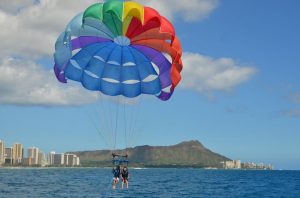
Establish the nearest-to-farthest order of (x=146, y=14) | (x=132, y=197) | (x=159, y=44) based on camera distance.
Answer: (x=146, y=14) < (x=159, y=44) < (x=132, y=197)

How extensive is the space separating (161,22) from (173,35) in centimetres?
93

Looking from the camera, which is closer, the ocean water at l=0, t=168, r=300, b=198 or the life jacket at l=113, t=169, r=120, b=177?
the life jacket at l=113, t=169, r=120, b=177

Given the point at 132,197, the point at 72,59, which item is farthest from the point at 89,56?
the point at 132,197

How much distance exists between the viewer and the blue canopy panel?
1085 inches

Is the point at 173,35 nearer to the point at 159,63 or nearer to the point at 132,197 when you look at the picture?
the point at 159,63

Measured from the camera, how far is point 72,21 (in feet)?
84.9

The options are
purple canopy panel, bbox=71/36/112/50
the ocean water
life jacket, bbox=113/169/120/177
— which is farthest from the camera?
the ocean water

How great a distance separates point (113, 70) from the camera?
28.3m

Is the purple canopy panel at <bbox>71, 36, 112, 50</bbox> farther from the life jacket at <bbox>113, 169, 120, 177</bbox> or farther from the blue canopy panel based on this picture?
the life jacket at <bbox>113, 169, 120, 177</bbox>

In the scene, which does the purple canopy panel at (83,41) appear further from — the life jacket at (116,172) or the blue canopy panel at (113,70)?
the life jacket at (116,172)

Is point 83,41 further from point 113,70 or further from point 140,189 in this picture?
point 140,189

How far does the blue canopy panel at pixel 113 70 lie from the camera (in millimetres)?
27562

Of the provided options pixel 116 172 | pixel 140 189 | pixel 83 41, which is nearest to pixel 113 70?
pixel 83 41

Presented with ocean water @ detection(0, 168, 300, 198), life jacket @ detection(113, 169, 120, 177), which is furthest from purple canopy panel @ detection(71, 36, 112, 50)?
ocean water @ detection(0, 168, 300, 198)
